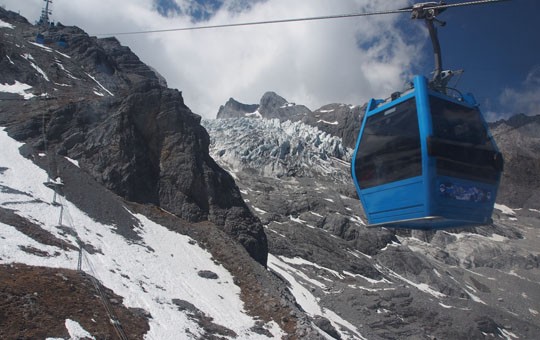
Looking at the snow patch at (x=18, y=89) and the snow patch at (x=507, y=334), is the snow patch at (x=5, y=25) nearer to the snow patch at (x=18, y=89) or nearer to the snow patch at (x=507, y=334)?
the snow patch at (x=18, y=89)

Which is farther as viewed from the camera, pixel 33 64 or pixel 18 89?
pixel 33 64

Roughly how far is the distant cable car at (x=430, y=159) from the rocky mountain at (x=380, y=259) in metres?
1.73

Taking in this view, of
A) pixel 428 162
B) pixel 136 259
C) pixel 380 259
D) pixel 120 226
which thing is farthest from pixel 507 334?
pixel 428 162

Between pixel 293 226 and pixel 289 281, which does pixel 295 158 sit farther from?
pixel 289 281

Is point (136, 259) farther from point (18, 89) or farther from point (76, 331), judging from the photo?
point (18, 89)

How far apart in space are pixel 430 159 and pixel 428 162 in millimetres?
105

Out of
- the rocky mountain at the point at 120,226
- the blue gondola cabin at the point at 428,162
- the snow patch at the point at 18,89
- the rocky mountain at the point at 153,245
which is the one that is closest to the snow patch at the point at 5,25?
the rocky mountain at the point at 153,245

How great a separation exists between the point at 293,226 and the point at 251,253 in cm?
6137

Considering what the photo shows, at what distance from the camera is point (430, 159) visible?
13.5 meters

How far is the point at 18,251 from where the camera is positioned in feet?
83.5

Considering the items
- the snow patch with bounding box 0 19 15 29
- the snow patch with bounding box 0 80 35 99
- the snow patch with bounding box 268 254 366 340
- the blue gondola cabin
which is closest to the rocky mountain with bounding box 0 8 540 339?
the snow patch with bounding box 0 80 35 99

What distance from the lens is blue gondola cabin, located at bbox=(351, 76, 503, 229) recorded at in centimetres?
1377

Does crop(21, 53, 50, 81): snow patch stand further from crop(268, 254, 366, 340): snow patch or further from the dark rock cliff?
crop(268, 254, 366, 340): snow patch

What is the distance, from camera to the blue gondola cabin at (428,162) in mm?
13766
